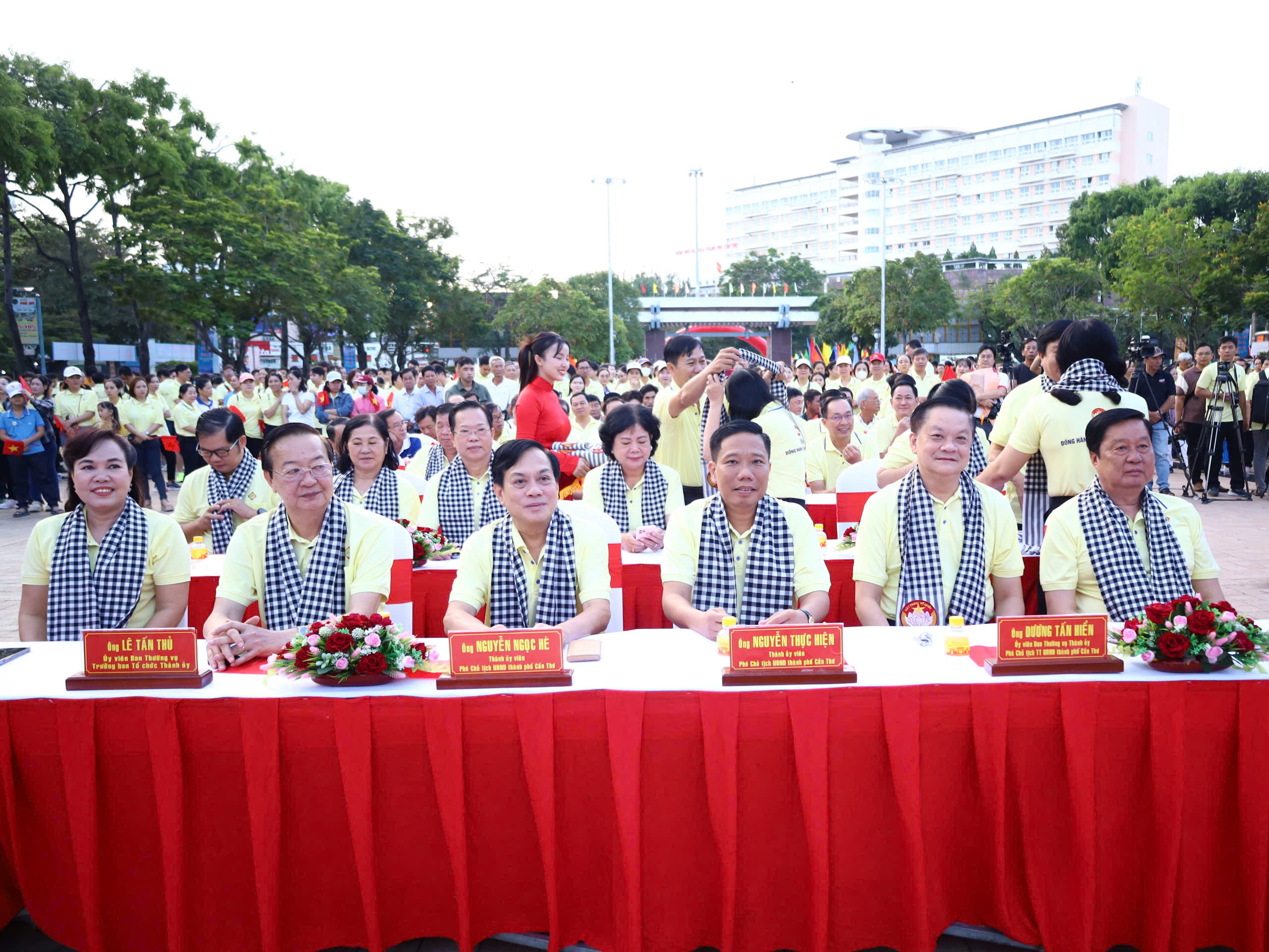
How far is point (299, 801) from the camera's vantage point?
Result: 217cm

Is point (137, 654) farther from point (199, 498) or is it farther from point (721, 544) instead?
point (199, 498)

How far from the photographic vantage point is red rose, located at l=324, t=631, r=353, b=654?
7.05 ft

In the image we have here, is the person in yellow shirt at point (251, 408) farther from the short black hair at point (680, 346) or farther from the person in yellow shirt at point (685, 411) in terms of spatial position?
the short black hair at point (680, 346)

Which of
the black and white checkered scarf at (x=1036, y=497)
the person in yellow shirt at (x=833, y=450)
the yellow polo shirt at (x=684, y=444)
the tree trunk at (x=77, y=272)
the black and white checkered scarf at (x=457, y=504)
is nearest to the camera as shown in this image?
the black and white checkered scarf at (x=1036, y=497)

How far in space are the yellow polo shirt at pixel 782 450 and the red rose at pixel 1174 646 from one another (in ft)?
7.53

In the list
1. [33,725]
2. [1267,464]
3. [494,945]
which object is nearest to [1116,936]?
[494,945]

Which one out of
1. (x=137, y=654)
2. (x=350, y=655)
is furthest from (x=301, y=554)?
(x=350, y=655)

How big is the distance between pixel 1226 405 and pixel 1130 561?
806 centimetres

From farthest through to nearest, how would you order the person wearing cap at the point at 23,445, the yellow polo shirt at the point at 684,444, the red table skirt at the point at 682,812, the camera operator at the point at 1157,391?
the person wearing cap at the point at 23,445 < the camera operator at the point at 1157,391 < the yellow polo shirt at the point at 684,444 < the red table skirt at the point at 682,812

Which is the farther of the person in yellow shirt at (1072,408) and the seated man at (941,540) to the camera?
the person in yellow shirt at (1072,408)

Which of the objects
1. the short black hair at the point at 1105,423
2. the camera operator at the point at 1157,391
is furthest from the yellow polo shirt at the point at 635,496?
the camera operator at the point at 1157,391

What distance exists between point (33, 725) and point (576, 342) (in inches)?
1116

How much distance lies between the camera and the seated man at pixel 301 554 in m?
2.74

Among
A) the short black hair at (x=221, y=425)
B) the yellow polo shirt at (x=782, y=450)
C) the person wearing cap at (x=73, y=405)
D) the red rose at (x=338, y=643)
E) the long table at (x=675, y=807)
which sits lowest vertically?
the long table at (x=675, y=807)
